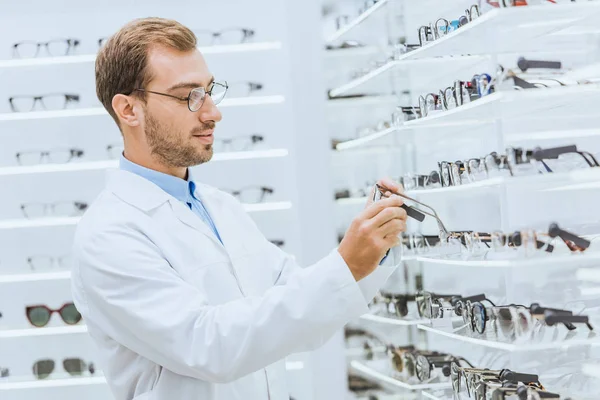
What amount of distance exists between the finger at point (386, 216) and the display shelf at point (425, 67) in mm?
1614

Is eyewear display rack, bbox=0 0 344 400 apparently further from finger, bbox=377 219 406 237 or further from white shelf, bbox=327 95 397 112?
finger, bbox=377 219 406 237

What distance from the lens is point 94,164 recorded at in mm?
6215

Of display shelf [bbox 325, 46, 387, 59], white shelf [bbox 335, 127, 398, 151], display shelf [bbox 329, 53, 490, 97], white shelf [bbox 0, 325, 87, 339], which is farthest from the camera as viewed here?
white shelf [bbox 0, 325, 87, 339]

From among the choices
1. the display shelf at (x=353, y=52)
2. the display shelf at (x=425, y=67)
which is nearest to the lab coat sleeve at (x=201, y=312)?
the display shelf at (x=425, y=67)

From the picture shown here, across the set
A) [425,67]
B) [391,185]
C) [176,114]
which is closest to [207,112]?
[176,114]

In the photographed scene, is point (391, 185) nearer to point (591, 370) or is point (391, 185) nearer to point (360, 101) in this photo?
point (591, 370)

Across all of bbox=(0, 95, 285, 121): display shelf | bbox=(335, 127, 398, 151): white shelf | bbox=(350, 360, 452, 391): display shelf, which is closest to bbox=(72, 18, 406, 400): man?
bbox=(350, 360, 452, 391): display shelf

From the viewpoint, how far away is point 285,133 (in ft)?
21.3

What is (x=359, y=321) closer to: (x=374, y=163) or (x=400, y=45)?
(x=374, y=163)

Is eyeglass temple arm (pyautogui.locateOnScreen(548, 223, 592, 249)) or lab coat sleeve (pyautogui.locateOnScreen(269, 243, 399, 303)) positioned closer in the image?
lab coat sleeve (pyautogui.locateOnScreen(269, 243, 399, 303))

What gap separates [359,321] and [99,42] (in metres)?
2.64

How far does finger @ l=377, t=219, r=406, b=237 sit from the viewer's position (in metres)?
2.04

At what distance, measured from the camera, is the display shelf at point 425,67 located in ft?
12.2

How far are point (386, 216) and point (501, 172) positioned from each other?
1.12 metres
